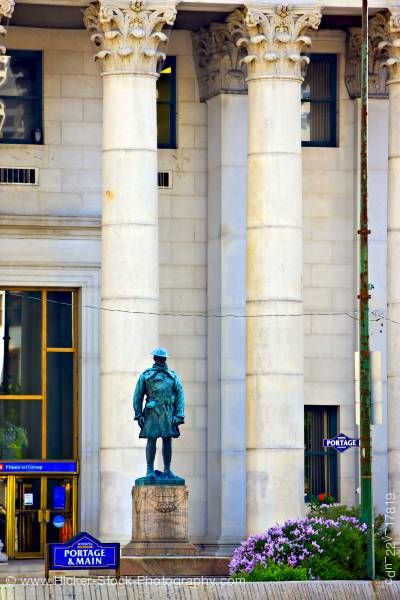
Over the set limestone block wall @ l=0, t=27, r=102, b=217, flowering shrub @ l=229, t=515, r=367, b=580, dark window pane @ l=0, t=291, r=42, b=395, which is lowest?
flowering shrub @ l=229, t=515, r=367, b=580

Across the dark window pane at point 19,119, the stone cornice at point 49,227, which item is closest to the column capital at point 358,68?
the stone cornice at point 49,227

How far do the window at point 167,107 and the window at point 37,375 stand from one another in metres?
4.31

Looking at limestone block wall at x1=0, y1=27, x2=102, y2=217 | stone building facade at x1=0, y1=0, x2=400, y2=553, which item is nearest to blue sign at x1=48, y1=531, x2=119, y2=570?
stone building facade at x1=0, y1=0, x2=400, y2=553

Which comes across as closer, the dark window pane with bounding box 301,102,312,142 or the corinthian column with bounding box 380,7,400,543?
the corinthian column with bounding box 380,7,400,543

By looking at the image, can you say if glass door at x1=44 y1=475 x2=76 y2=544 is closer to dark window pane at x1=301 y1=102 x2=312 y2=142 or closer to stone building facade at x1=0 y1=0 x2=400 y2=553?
stone building facade at x1=0 y1=0 x2=400 y2=553

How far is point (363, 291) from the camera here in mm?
39031

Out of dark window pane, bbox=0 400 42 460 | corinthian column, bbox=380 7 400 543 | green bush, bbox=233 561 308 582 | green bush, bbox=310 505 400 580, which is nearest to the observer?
green bush, bbox=233 561 308 582

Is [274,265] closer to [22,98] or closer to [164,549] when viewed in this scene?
[22,98]

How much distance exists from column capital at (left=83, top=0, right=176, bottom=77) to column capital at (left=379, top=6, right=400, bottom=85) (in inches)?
194

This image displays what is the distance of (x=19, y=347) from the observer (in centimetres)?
5091

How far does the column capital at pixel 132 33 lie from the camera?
46.8 m

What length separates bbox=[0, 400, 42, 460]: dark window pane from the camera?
1996 inches

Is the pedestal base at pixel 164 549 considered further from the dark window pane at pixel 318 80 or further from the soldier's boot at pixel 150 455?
the dark window pane at pixel 318 80

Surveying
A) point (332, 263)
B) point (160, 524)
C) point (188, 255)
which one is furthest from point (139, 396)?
point (332, 263)
